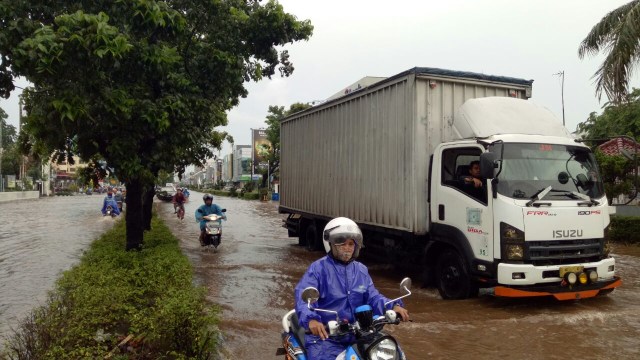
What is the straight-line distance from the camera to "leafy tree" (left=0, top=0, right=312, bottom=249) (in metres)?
5.75

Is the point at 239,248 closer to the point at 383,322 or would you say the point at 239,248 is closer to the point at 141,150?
the point at 141,150

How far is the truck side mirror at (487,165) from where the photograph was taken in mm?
6438

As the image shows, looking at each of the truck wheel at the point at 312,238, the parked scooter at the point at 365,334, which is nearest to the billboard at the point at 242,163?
the truck wheel at the point at 312,238

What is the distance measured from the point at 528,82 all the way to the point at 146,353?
748 centimetres

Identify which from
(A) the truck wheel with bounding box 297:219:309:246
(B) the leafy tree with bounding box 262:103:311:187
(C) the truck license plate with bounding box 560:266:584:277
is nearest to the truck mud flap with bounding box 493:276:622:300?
(C) the truck license plate with bounding box 560:266:584:277

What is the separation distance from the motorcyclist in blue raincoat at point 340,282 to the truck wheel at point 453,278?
4.20 metres

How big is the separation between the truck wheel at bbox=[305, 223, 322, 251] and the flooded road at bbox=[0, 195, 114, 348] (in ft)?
18.1

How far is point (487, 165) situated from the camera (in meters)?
6.45

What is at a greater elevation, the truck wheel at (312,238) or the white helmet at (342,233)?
the white helmet at (342,233)

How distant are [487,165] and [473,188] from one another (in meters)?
0.72

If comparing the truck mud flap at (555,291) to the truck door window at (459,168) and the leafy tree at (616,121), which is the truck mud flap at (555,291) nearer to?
the truck door window at (459,168)

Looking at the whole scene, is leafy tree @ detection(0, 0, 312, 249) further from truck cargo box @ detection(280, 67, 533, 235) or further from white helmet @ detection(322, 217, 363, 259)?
white helmet @ detection(322, 217, 363, 259)

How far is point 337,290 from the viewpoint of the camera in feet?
10.6

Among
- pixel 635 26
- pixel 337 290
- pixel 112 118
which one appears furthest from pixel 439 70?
pixel 635 26
